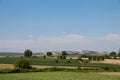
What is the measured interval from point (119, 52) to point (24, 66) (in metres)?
96.6

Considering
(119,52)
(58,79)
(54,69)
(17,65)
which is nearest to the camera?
(58,79)

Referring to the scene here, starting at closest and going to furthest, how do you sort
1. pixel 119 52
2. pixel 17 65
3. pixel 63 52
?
pixel 17 65 < pixel 119 52 < pixel 63 52

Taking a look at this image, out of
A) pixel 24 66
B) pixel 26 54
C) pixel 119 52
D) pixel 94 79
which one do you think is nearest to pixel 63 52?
pixel 26 54

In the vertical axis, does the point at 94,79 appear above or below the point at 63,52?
below

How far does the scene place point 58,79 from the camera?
3488 cm

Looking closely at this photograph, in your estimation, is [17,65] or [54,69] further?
[17,65]

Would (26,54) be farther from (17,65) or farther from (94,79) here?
(94,79)

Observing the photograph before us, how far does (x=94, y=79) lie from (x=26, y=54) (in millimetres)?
124661

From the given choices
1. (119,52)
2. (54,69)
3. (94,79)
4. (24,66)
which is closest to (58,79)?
(94,79)

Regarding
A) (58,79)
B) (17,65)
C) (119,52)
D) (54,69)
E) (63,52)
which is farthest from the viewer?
(63,52)

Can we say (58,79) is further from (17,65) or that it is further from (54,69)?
(17,65)

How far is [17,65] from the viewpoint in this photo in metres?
64.8

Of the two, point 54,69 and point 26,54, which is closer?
point 54,69

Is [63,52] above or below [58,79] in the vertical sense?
above
